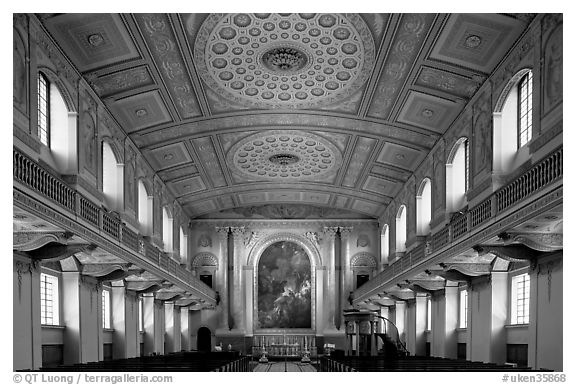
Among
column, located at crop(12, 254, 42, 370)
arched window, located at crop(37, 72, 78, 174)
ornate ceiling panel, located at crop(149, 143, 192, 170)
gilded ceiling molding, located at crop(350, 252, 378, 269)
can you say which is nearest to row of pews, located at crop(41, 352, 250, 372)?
column, located at crop(12, 254, 42, 370)

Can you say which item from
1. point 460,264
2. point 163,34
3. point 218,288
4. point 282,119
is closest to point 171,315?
point 218,288

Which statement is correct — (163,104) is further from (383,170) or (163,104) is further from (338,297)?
(338,297)

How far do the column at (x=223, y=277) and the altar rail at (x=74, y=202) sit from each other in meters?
14.2

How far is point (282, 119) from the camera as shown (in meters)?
25.2

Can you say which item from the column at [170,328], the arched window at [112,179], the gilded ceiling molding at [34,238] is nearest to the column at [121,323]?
the arched window at [112,179]

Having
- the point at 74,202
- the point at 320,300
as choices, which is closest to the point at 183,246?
the point at 320,300

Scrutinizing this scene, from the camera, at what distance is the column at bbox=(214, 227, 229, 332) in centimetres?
4100

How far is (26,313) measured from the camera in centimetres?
1647

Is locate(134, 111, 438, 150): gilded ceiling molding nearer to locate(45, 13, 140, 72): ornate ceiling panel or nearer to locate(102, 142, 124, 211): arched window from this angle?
locate(102, 142, 124, 211): arched window

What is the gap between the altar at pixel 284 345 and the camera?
130 feet

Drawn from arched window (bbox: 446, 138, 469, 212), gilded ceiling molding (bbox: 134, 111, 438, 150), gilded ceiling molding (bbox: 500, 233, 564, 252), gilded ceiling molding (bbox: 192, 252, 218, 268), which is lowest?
gilded ceiling molding (bbox: 192, 252, 218, 268)

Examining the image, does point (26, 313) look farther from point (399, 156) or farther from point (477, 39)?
point (399, 156)

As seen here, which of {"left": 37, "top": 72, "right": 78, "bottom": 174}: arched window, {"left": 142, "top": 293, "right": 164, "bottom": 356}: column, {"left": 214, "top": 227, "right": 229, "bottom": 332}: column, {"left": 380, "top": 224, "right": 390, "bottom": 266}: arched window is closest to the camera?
{"left": 37, "top": 72, "right": 78, "bottom": 174}: arched window

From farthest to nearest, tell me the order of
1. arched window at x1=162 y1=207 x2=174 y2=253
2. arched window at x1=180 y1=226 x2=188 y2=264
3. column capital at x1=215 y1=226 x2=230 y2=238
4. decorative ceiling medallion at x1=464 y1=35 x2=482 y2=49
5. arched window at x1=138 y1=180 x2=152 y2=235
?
column capital at x1=215 y1=226 x2=230 y2=238
arched window at x1=180 y1=226 x2=188 y2=264
arched window at x1=162 y1=207 x2=174 y2=253
arched window at x1=138 y1=180 x2=152 y2=235
decorative ceiling medallion at x1=464 y1=35 x2=482 y2=49
